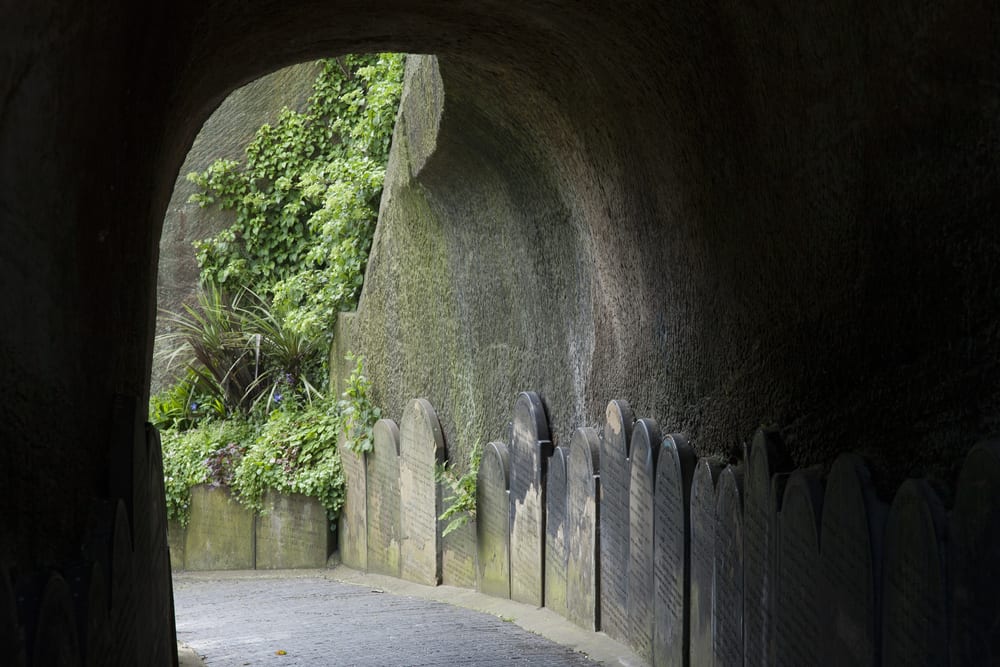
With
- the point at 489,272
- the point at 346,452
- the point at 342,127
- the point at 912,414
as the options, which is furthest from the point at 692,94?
the point at 342,127

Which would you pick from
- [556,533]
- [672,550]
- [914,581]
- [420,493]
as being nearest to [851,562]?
[914,581]

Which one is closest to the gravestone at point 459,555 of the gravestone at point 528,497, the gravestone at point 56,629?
the gravestone at point 528,497

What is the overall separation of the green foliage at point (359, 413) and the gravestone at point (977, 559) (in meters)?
6.89

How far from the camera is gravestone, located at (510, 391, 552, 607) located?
6.33m

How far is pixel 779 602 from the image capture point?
3400 mm

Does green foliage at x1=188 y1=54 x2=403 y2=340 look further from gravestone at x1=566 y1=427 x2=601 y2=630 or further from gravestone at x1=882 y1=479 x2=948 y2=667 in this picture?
gravestone at x1=882 y1=479 x2=948 y2=667

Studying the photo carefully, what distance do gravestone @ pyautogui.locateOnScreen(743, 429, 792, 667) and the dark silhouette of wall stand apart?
0.30 ft

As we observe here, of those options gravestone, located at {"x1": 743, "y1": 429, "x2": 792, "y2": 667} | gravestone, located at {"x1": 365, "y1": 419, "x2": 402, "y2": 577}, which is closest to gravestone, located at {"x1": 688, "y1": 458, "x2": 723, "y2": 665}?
gravestone, located at {"x1": 743, "y1": 429, "x2": 792, "y2": 667}

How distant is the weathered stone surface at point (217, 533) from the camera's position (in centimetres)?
957

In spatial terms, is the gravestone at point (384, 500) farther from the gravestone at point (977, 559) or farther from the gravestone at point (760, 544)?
the gravestone at point (977, 559)

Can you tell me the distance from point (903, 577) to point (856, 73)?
1279 mm

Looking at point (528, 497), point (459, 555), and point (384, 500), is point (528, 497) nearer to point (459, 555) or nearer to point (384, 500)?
point (459, 555)

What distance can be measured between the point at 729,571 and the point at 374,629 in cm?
259

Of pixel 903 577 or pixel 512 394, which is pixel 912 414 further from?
pixel 512 394
